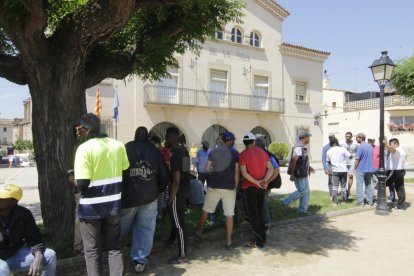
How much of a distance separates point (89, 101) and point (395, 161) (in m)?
15.7

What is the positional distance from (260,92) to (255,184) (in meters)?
21.7

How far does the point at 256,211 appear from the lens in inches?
221

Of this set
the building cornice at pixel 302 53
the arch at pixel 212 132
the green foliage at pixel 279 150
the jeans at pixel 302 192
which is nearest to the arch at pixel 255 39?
the building cornice at pixel 302 53

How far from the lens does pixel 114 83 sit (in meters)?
21.0

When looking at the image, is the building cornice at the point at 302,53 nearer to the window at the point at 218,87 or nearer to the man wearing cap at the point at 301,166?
the window at the point at 218,87

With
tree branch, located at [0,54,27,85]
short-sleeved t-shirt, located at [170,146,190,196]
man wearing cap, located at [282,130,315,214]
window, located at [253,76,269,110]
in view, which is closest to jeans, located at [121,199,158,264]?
short-sleeved t-shirt, located at [170,146,190,196]

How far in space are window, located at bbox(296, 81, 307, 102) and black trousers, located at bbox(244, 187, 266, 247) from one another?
2360 centimetres

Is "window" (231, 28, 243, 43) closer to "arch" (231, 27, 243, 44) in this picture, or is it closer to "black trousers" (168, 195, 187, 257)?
"arch" (231, 27, 243, 44)

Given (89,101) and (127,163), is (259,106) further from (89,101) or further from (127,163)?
(127,163)

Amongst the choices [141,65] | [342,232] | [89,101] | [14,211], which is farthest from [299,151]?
[89,101]

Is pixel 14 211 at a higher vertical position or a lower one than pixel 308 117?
lower

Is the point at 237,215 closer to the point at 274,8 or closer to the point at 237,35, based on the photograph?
the point at 237,35

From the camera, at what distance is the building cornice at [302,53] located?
2730 centimetres

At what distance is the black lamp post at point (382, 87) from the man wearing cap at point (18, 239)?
707cm
